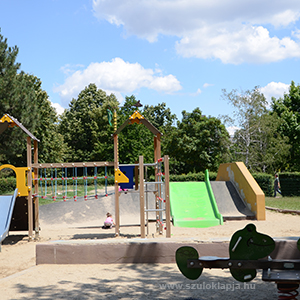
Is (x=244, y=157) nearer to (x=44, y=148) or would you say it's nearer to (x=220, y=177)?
(x=220, y=177)

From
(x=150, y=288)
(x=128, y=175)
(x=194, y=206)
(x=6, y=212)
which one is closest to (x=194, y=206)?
(x=194, y=206)

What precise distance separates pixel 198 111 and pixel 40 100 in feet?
56.1

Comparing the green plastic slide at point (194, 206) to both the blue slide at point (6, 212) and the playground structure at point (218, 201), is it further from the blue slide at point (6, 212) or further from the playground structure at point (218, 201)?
the blue slide at point (6, 212)

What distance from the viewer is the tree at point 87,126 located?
41.9 meters

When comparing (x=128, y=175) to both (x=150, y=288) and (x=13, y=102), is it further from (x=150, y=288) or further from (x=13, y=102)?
(x=13, y=102)

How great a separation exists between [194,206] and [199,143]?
23.9m

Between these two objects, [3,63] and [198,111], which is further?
[198,111]

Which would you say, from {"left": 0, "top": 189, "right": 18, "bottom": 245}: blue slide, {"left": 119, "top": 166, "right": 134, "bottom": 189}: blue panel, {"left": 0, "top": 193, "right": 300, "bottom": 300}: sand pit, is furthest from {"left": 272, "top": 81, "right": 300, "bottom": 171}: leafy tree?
{"left": 0, "top": 193, "right": 300, "bottom": 300}: sand pit

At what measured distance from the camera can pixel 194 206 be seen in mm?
14047

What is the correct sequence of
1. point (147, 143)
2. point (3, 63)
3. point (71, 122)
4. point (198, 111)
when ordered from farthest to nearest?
point (71, 122) → point (198, 111) → point (147, 143) → point (3, 63)

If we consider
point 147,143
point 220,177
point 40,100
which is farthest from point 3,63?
point 147,143

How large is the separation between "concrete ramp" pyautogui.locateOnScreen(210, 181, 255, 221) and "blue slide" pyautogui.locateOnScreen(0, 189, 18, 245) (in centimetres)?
767

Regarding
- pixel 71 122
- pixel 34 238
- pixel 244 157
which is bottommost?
pixel 34 238

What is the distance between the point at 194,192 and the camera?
50.0ft
